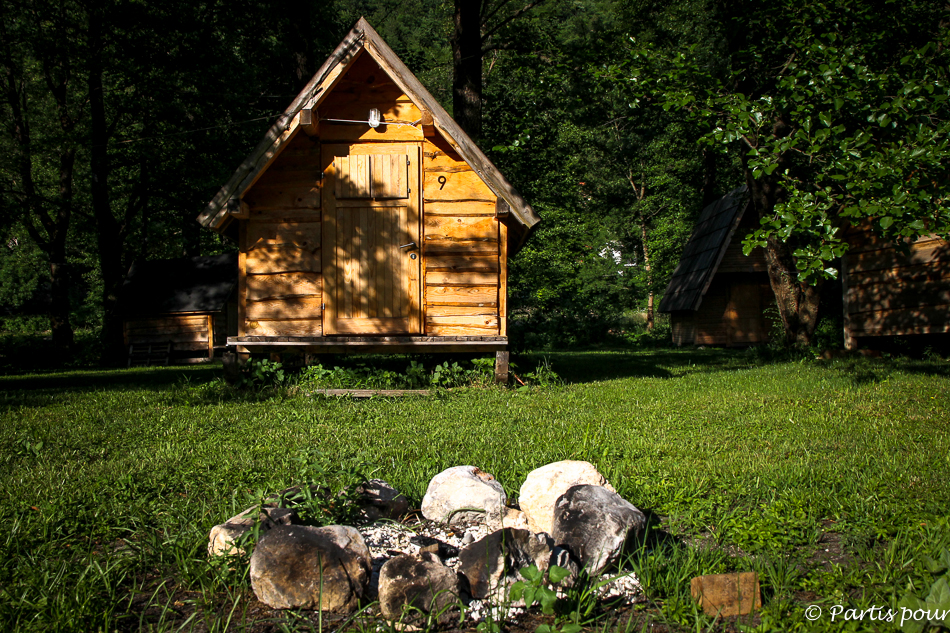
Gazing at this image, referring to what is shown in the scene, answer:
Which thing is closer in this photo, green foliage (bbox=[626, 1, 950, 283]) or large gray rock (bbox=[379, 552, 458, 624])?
large gray rock (bbox=[379, 552, 458, 624])

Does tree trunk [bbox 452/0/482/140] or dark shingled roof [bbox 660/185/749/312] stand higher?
tree trunk [bbox 452/0/482/140]

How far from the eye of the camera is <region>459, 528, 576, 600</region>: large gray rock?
2.52 metres

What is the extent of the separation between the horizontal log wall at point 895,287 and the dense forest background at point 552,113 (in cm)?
73

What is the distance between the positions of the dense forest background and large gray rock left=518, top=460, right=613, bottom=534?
15.8 feet

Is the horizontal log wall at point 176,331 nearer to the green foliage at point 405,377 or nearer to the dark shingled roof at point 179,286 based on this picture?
the dark shingled roof at point 179,286

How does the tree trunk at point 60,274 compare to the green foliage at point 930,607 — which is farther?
the tree trunk at point 60,274

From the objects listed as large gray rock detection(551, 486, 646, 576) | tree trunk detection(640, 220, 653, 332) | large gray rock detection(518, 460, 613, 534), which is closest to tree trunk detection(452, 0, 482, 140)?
large gray rock detection(518, 460, 613, 534)

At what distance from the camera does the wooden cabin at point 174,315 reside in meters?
22.8

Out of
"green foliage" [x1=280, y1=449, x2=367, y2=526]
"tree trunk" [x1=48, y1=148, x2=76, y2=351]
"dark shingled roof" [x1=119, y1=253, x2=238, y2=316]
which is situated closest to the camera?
"green foliage" [x1=280, y1=449, x2=367, y2=526]

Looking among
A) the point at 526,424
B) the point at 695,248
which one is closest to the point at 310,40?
the point at 526,424

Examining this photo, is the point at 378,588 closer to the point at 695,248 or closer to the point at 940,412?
the point at 940,412

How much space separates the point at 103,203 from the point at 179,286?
4.52 metres

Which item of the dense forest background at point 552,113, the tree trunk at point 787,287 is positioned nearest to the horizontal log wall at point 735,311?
the dense forest background at point 552,113

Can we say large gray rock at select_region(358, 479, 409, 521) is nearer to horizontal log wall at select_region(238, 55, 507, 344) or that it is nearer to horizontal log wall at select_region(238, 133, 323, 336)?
horizontal log wall at select_region(238, 55, 507, 344)
